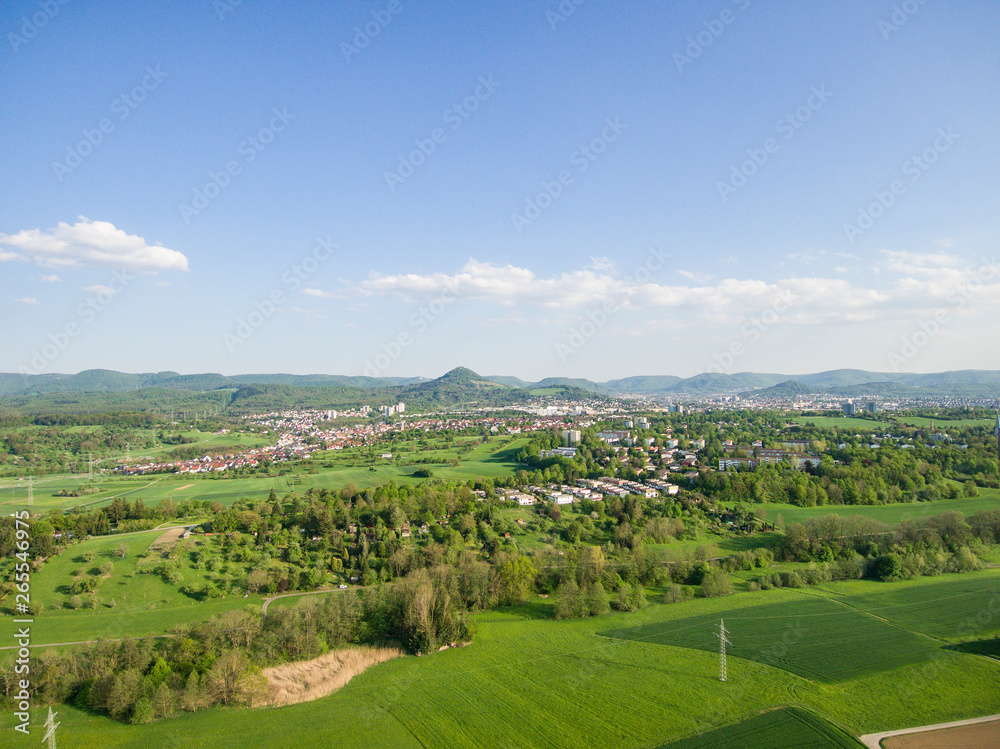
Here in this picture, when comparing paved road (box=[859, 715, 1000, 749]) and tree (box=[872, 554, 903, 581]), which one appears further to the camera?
tree (box=[872, 554, 903, 581])

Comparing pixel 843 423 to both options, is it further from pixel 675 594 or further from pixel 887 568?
pixel 675 594

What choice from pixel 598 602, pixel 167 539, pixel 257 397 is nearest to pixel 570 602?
pixel 598 602

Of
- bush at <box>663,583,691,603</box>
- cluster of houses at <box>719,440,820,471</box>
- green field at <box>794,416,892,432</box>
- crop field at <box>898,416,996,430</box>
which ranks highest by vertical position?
crop field at <box>898,416,996,430</box>

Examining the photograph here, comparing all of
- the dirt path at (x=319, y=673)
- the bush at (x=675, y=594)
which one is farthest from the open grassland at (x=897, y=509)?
the dirt path at (x=319, y=673)

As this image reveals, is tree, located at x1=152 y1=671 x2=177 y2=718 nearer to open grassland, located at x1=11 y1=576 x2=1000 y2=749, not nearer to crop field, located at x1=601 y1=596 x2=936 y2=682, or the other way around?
open grassland, located at x1=11 y1=576 x2=1000 y2=749

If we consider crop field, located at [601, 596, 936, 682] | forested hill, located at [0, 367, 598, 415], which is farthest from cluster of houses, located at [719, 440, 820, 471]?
forested hill, located at [0, 367, 598, 415]

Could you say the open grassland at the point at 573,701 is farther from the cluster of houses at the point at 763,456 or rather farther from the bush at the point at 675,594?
the cluster of houses at the point at 763,456

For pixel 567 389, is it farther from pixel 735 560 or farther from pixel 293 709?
pixel 293 709
